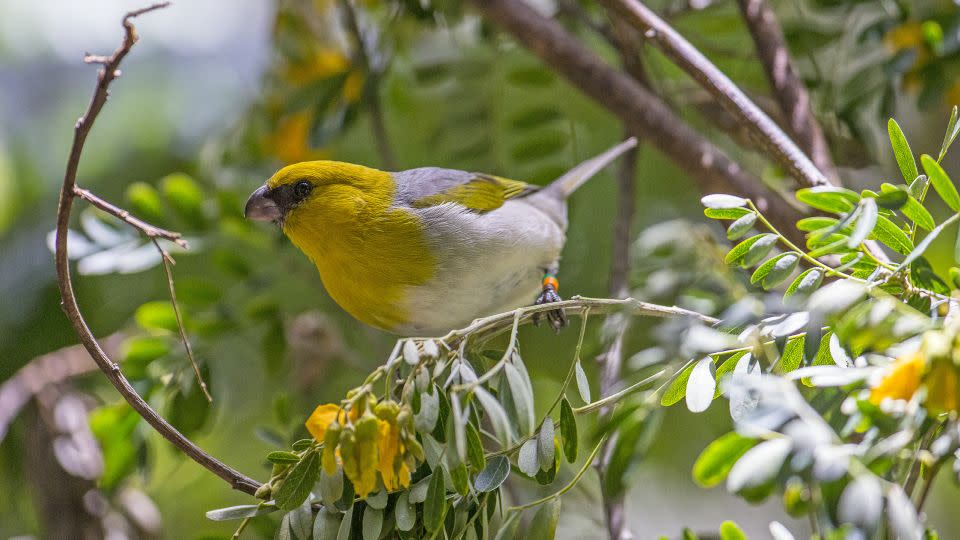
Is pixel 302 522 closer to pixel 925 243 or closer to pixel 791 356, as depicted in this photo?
pixel 791 356

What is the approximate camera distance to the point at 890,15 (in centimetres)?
244

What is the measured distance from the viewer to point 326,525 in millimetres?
1347

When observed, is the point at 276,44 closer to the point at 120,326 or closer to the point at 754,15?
the point at 120,326

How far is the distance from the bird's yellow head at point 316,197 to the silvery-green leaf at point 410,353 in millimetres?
1167

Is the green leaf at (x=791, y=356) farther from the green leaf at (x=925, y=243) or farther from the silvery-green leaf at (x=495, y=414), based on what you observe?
the silvery-green leaf at (x=495, y=414)

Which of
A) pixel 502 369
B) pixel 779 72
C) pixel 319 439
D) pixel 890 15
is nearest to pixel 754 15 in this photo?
pixel 779 72

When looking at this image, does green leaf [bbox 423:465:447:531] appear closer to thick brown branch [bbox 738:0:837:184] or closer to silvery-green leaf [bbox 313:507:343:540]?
silvery-green leaf [bbox 313:507:343:540]

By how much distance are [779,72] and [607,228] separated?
108 centimetres

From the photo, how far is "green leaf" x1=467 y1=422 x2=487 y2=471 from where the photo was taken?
126 centimetres

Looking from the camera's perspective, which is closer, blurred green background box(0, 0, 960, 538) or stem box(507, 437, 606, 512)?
stem box(507, 437, 606, 512)

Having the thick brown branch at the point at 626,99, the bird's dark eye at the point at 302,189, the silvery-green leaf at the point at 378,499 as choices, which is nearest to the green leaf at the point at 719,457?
the silvery-green leaf at the point at 378,499

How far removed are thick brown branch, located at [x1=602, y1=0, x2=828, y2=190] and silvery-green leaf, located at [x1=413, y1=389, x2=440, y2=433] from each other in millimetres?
1011

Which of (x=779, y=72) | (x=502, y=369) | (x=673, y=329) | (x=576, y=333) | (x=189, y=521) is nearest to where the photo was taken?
(x=502, y=369)

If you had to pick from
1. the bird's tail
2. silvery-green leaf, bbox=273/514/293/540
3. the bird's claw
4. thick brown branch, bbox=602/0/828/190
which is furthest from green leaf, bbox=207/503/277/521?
the bird's tail
